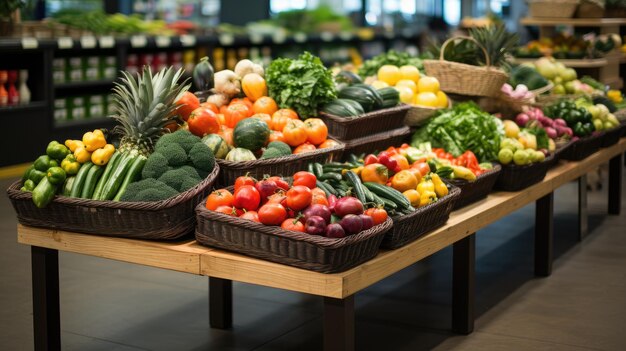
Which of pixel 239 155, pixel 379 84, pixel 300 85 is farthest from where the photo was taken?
pixel 379 84

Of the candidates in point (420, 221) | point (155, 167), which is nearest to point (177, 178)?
point (155, 167)

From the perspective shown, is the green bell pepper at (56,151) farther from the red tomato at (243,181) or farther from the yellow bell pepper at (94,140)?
the red tomato at (243,181)

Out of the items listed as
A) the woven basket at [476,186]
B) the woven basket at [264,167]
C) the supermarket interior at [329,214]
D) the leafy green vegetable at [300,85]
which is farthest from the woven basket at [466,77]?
the woven basket at [264,167]

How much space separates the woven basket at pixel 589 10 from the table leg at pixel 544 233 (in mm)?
3525

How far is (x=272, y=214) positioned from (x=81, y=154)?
0.84 m

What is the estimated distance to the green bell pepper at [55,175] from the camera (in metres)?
→ 3.16

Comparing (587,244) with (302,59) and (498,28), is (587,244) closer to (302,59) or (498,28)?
(498,28)

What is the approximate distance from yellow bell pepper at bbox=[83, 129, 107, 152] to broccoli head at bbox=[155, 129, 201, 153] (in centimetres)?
21

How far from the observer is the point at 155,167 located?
3.18m

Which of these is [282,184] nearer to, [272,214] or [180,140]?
[272,214]

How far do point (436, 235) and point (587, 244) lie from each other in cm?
257

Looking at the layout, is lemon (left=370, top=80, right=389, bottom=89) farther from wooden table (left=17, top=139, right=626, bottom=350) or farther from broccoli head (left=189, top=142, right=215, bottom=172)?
broccoli head (left=189, top=142, right=215, bottom=172)

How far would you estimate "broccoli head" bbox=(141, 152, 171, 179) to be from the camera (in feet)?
10.4

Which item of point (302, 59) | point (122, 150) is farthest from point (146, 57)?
point (122, 150)
